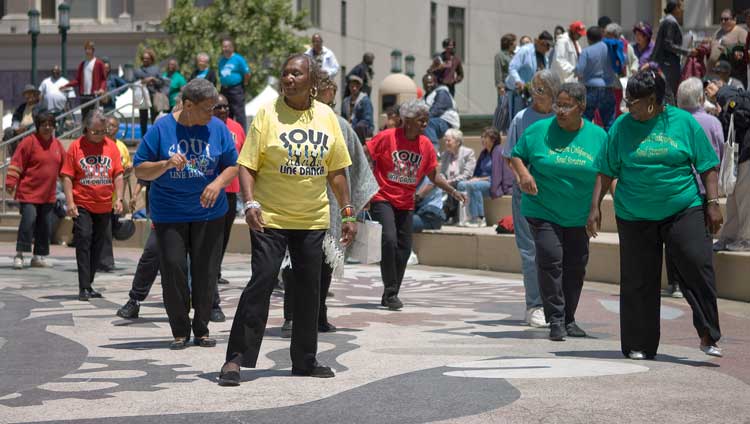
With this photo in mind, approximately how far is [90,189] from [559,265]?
4901mm

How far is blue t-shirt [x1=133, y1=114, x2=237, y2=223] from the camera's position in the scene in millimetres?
9484

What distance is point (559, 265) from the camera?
10242 millimetres

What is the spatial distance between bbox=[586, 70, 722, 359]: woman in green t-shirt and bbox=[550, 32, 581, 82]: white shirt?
1065 centimetres

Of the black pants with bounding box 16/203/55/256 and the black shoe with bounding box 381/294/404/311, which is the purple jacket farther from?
the black shoe with bounding box 381/294/404/311

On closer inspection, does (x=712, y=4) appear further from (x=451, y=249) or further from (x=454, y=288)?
(x=454, y=288)

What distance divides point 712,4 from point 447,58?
36.6 ft

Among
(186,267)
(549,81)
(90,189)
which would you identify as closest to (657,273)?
(549,81)

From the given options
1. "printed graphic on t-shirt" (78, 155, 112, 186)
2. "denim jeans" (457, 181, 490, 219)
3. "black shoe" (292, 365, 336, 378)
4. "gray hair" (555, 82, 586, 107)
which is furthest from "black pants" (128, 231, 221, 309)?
"denim jeans" (457, 181, 490, 219)

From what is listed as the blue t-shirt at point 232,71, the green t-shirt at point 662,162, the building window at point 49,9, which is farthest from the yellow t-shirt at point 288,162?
the building window at point 49,9

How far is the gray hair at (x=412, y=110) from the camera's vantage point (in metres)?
12.3

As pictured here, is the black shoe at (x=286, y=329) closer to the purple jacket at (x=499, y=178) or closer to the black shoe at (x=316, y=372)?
the black shoe at (x=316, y=372)

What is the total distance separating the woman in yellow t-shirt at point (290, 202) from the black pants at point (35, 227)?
9.28 meters

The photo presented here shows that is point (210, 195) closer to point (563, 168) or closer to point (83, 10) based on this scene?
point (563, 168)

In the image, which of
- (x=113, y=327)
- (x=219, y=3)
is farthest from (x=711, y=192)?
(x=219, y=3)
